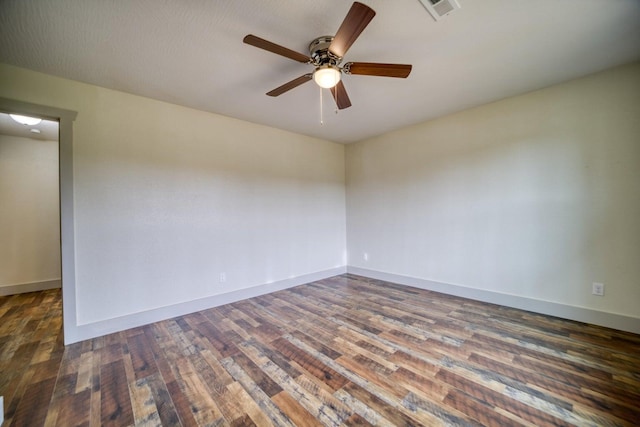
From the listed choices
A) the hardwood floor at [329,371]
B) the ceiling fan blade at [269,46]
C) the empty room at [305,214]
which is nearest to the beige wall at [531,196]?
the empty room at [305,214]

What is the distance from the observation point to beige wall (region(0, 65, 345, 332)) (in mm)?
2516

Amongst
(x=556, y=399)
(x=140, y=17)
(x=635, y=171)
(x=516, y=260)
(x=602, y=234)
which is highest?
(x=140, y=17)

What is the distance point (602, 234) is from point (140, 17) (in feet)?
14.9

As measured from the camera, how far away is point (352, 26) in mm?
1483

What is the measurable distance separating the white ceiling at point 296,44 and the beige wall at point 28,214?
9.74 feet

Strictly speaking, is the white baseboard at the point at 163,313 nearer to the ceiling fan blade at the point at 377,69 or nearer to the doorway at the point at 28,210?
the doorway at the point at 28,210

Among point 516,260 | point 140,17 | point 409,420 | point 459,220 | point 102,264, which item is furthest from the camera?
point 459,220

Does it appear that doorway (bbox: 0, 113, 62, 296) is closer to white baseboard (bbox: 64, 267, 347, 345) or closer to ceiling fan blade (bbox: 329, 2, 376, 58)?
white baseboard (bbox: 64, 267, 347, 345)

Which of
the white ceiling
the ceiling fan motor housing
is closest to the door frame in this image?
the white ceiling

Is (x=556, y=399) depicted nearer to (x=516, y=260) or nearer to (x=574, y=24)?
(x=516, y=260)

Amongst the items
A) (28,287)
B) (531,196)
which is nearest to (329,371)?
(531,196)

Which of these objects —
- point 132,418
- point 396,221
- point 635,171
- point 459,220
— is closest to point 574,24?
point 635,171

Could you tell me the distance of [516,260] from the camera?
303 centimetres

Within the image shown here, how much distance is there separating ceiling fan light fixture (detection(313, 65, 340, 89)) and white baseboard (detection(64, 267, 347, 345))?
296 centimetres
